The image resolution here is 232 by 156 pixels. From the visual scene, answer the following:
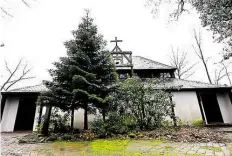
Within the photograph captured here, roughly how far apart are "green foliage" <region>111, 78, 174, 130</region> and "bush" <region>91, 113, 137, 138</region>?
510mm

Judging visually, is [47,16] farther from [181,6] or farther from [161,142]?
[161,142]

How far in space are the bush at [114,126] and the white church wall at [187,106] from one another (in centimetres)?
493

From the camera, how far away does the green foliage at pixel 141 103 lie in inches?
372

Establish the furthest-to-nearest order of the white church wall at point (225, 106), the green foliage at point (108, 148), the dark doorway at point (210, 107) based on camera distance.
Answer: the dark doorway at point (210, 107) → the white church wall at point (225, 106) → the green foliage at point (108, 148)

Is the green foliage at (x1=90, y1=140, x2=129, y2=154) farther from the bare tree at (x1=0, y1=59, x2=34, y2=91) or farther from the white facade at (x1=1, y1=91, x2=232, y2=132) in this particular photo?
the bare tree at (x1=0, y1=59, x2=34, y2=91)

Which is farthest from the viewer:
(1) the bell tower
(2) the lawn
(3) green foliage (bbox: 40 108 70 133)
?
(1) the bell tower

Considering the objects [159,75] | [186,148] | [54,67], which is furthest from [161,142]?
[159,75]

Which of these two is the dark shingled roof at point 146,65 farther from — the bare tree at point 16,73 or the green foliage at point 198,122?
the bare tree at point 16,73

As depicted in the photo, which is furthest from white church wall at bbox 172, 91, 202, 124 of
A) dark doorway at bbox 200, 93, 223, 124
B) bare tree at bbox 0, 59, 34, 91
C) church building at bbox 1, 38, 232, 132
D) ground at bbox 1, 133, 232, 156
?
bare tree at bbox 0, 59, 34, 91

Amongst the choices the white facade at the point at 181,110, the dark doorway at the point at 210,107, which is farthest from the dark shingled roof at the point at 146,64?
the dark doorway at the point at 210,107

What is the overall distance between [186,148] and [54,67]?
7.44 meters

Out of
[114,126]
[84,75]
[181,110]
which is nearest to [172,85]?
[181,110]

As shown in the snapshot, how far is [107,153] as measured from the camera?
17.9 ft

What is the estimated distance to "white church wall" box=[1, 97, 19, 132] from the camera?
11.6 metres
